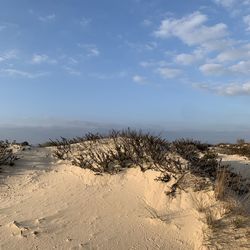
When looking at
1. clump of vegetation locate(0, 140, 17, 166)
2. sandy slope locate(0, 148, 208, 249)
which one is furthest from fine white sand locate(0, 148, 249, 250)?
clump of vegetation locate(0, 140, 17, 166)

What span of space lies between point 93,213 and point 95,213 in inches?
1.5

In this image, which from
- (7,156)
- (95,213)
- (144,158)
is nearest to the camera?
(95,213)

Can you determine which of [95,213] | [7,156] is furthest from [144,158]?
[7,156]

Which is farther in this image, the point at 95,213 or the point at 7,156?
the point at 7,156

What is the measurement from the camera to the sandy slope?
7000 millimetres

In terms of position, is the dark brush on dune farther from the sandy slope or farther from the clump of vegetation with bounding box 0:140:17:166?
the clump of vegetation with bounding box 0:140:17:166

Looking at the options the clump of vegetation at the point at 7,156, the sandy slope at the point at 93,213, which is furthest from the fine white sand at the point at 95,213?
the clump of vegetation at the point at 7,156

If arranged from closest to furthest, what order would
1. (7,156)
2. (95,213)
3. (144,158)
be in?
1. (95,213)
2. (144,158)
3. (7,156)

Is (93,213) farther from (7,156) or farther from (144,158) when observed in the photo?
(7,156)

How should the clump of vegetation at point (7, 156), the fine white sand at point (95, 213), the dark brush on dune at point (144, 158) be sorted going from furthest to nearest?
the clump of vegetation at point (7, 156)
the dark brush on dune at point (144, 158)
the fine white sand at point (95, 213)

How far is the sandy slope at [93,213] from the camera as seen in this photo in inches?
276

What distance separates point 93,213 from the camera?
8023mm

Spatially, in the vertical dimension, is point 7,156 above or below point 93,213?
above

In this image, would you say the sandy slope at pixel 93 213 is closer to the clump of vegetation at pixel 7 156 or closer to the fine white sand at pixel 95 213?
the fine white sand at pixel 95 213
